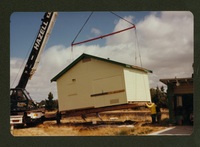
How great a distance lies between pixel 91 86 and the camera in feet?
24.5

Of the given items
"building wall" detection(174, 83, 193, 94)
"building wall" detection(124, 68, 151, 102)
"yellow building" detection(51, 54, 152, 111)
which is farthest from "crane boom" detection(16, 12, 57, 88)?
"building wall" detection(174, 83, 193, 94)

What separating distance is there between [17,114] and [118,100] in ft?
7.08

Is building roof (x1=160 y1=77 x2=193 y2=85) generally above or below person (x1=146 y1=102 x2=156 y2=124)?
above

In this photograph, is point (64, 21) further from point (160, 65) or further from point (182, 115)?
point (182, 115)

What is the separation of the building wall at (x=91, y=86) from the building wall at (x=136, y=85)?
10cm

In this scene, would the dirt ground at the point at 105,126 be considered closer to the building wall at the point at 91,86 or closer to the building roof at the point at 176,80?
the building wall at the point at 91,86

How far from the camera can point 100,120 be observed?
24.8ft

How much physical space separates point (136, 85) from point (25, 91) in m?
2.32

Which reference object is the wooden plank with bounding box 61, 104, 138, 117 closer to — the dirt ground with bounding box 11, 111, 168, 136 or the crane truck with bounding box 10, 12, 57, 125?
A: the dirt ground with bounding box 11, 111, 168, 136

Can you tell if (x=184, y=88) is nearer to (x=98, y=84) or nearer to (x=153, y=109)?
(x=153, y=109)

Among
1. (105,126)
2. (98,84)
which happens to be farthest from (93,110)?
(98,84)

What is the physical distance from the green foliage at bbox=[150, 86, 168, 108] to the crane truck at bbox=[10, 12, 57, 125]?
8.00 ft

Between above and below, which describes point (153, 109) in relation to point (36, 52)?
below

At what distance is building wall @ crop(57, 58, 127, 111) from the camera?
7.32 metres
